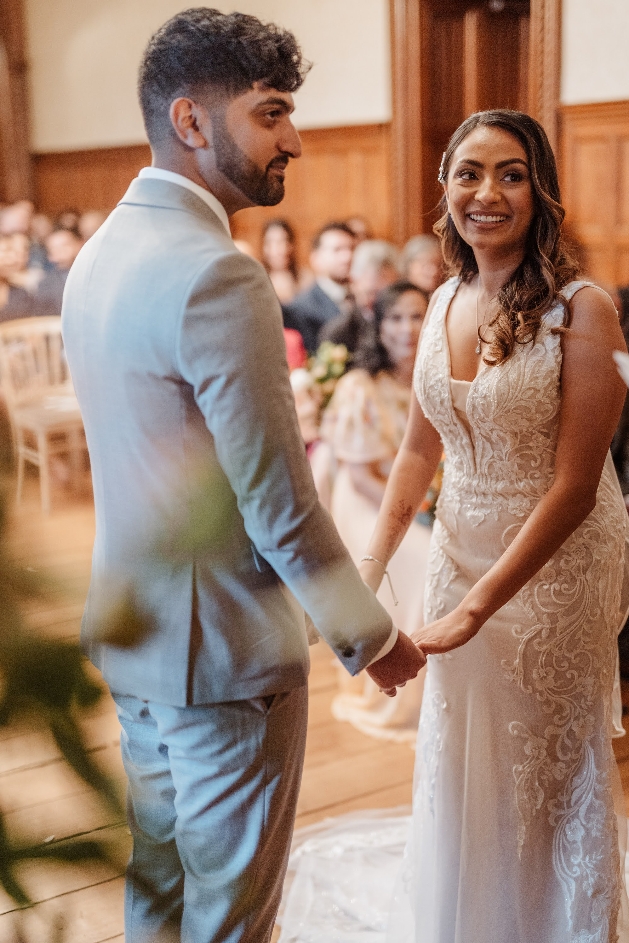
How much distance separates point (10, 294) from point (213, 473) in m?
6.17

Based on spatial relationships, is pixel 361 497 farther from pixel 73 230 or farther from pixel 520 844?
pixel 73 230

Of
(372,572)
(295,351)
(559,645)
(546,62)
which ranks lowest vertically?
(295,351)

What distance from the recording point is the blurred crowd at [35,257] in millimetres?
7148

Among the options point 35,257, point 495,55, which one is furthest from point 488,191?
point 35,257

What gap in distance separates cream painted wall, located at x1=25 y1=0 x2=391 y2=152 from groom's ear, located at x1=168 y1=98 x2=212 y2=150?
6.08m

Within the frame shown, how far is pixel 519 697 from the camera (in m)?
1.94

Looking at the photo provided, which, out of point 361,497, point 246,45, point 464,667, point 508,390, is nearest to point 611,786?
point 464,667

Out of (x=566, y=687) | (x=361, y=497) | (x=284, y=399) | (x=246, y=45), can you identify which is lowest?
(x=361, y=497)

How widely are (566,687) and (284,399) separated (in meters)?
0.94

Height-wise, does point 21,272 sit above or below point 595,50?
below

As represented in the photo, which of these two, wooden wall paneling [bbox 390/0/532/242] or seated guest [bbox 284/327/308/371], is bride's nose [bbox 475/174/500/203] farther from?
wooden wall paneling [bbox 390/0/532/242]

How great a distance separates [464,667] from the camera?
78.5 inches

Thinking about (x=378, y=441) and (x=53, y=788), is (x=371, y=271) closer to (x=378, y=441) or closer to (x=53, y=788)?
(x=378, y=441)

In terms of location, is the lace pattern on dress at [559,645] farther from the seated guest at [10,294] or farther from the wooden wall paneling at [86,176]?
the wooden wall paneling at [86,176]
